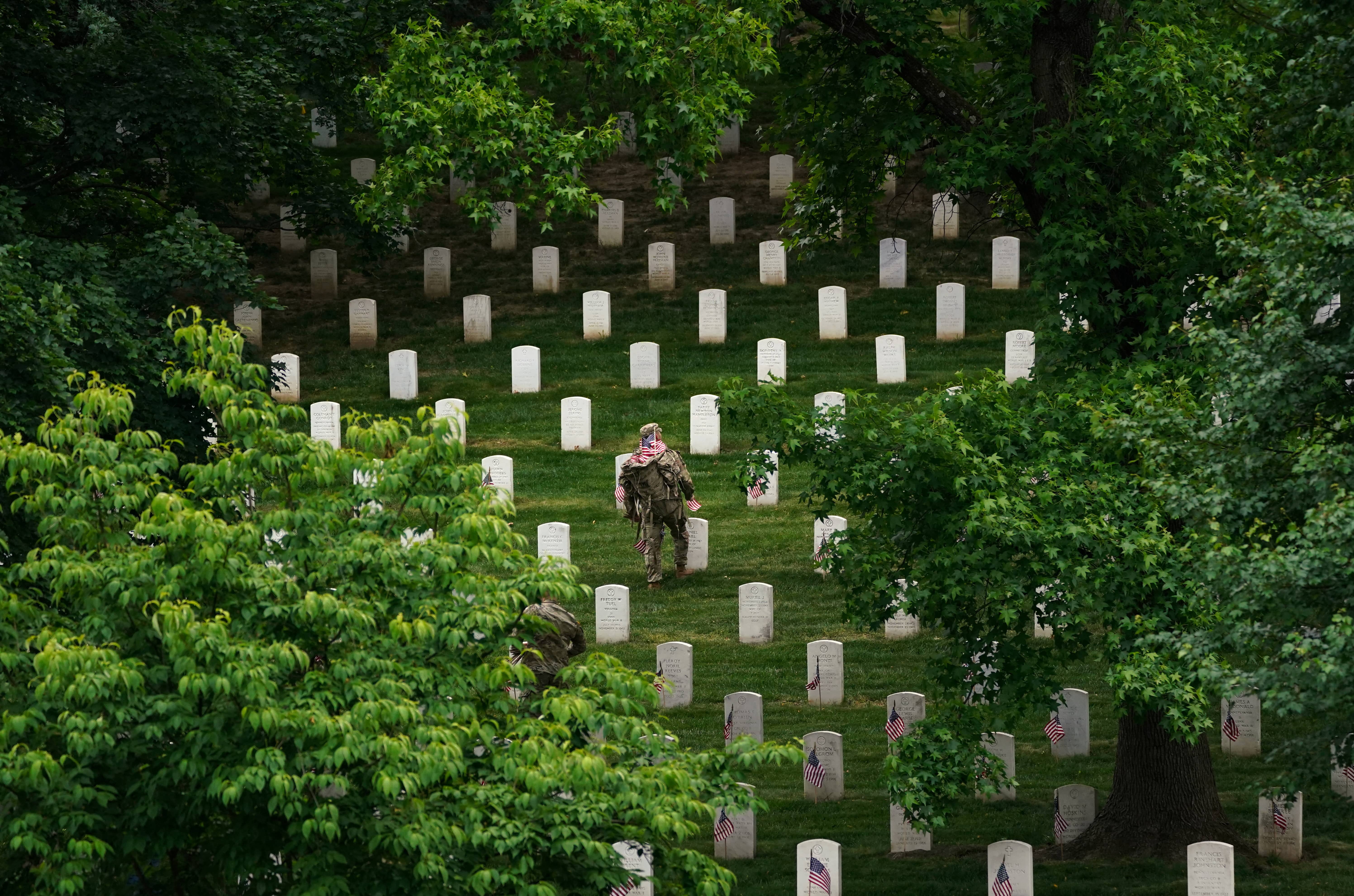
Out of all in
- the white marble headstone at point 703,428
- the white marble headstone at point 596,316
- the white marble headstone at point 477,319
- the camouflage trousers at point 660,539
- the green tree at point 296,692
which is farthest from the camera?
the white marble headstone at point 477,319

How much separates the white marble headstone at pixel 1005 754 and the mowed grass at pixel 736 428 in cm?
9

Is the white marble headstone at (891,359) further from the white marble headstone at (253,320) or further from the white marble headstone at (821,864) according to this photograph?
the white marble headstone at (821,864)

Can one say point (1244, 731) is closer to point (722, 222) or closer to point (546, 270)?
point (546, 270)

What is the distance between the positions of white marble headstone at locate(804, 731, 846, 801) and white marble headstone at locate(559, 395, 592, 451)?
8.21 m

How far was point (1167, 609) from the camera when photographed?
38.0 ft

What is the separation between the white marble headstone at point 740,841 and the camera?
44.8 ft

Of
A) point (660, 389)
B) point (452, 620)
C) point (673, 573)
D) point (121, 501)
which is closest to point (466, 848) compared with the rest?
point (452, 620)

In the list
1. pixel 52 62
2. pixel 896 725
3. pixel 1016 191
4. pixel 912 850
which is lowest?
pixel 912 850

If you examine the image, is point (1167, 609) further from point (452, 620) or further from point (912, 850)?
point (452, 620)

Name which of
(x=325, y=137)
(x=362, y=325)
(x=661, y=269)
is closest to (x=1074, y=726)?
(x=661, y=269)

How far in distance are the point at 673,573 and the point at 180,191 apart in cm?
671

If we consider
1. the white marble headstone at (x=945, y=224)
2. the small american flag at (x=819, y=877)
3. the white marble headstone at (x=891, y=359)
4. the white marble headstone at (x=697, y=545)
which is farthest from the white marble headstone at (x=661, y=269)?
the small american flag at (x=819, y=877)

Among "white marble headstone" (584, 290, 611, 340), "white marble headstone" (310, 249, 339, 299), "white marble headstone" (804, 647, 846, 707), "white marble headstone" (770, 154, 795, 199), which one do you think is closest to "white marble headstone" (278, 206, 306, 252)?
"white marble headstone" (310, 249, 339, 299)

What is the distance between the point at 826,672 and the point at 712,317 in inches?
378
